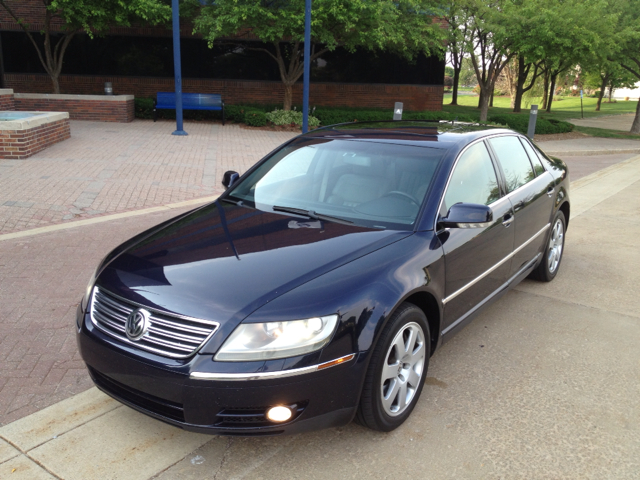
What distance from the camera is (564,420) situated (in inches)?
133

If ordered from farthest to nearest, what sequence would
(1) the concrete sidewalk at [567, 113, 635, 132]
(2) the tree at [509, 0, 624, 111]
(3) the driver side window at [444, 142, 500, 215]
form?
(1) the concrete sidewalk at [567, 113, 635, 132]
(2) the tree at [509, 0, 624, 111]
(3) the driver side window at [444, 142, 500, 215]

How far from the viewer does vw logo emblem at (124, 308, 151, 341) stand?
9.12 feet

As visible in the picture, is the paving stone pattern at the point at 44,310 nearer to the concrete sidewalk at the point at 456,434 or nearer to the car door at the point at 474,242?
the concrete sidewalk at the point at 456,434

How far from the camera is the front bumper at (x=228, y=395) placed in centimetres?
261

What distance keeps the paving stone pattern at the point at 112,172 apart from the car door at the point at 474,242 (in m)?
5.32

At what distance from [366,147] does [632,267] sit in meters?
3.99

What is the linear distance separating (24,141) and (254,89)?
15618 millimetres

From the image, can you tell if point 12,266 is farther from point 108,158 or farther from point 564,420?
point 108,158

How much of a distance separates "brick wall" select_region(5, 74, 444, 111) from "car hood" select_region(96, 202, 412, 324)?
74.0ft

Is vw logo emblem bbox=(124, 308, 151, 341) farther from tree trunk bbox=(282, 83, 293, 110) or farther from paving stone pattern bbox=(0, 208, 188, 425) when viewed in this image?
tree trunk bbox=(282, 83, 293, 110)

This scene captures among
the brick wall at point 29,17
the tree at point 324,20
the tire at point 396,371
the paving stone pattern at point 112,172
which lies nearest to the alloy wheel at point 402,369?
the tire at point 396,371

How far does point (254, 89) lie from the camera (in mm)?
25453

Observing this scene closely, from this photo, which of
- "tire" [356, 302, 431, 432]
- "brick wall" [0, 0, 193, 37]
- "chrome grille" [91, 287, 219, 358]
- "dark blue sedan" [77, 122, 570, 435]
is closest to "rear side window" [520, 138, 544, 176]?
"dark blue sedan" [77, 122, 570, 435]

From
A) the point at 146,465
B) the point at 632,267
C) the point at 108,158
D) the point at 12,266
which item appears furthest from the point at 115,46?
the point at 146,465
